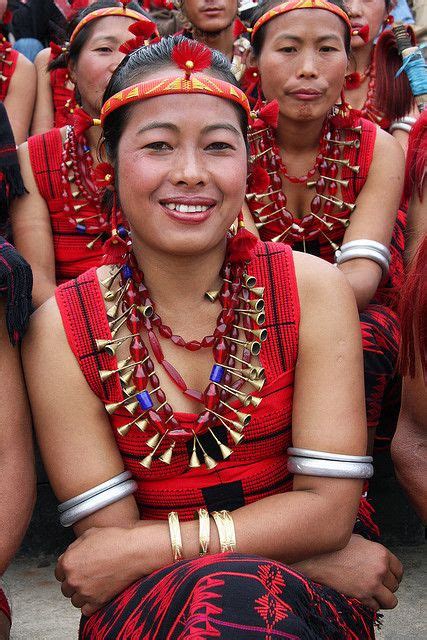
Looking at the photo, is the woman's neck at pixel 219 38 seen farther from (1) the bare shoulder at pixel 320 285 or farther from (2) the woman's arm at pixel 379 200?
(1) the bare shoulder at pixel 320 285

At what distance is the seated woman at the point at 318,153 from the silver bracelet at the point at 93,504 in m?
1.59

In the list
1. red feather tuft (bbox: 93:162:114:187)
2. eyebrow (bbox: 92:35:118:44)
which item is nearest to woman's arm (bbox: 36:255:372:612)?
red feather tuft (bbox: 93:162:114:187)

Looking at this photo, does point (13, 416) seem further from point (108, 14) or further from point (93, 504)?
point (108, 14)

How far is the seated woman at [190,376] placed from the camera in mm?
2369

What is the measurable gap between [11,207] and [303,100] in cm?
123

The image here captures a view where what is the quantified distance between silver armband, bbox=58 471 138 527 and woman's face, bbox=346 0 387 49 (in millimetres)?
3156

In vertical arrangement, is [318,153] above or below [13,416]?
above

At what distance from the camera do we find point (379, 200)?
3803 millimetres

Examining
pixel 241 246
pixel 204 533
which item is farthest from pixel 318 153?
pixel 204 533

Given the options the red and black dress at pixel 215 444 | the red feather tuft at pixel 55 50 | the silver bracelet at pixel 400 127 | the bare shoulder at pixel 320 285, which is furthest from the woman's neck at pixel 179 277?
the red feather tuft at pixel 55 50

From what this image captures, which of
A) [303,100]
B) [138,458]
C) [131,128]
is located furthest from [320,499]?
[303,100]

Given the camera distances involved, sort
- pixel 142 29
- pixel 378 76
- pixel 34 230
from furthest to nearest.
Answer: pixel 378 76 → pixel 34 230 → pixel 142 29

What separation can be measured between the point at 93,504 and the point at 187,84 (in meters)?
1.06

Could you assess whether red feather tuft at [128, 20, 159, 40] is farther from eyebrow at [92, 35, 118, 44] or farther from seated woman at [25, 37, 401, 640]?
eyebrow at [92, 35, 118, 44]
